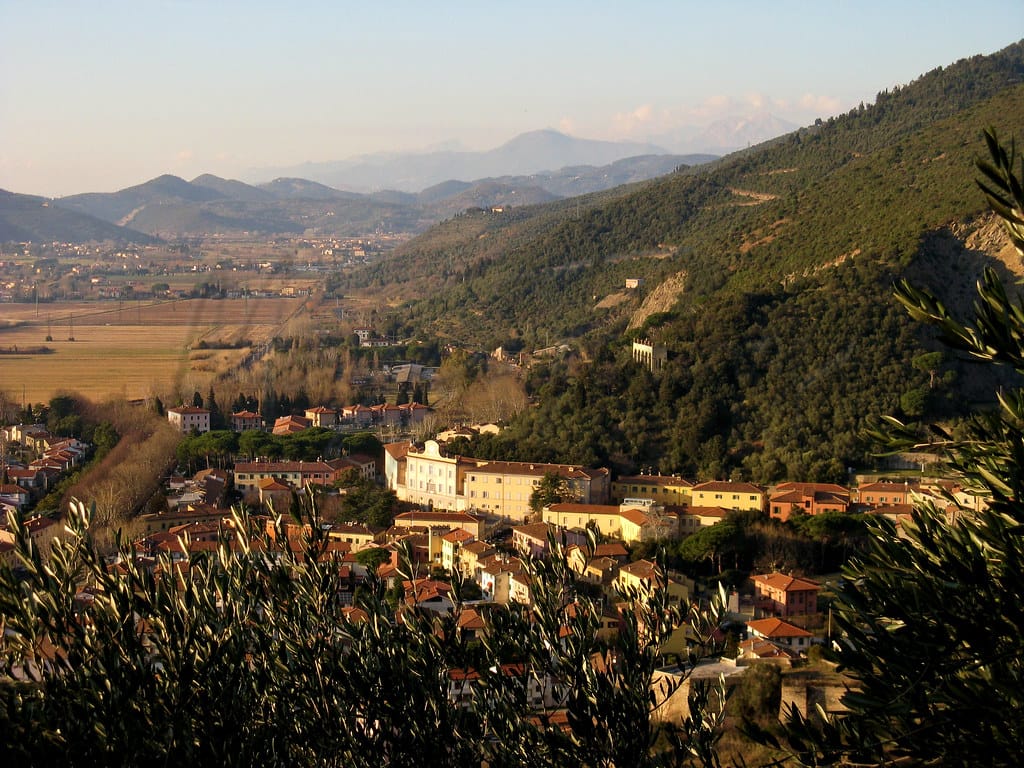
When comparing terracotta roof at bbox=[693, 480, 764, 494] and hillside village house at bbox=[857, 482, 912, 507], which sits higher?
terracotta roof at bbox=[693, 480, 764, 494]

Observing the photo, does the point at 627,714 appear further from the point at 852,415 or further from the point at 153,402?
the point at 153,402

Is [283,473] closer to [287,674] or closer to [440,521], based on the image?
[440,521]

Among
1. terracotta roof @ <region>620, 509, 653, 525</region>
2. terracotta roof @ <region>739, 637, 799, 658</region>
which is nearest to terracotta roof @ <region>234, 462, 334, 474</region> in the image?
terracotta roof @ <region>620, 509, 653, 525</region>

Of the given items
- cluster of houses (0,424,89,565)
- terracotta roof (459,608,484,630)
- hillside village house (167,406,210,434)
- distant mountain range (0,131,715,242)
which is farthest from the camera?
distant mountain range (0,131,715,242)

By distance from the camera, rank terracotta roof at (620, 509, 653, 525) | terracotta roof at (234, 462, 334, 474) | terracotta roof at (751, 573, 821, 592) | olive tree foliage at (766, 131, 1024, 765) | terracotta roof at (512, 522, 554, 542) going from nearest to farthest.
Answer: olive tree foliage at (766, 131, 1024, 765), terracotta roof at (751, 573, 821, 592), terracotta roof at (512, 522, 554, 542), terracotta roof at (620, 509, 653, 525), terracotta roof at (234, 462, 334, 474)

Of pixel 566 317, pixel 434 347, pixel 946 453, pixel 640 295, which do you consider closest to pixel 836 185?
pixel 640 295

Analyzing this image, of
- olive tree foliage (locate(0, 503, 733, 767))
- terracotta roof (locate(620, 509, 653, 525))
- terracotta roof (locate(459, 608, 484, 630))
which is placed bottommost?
terracotta roof (locate(620, 509, 653, 525))

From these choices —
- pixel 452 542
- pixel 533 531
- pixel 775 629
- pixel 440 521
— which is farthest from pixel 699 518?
pixel 775 629

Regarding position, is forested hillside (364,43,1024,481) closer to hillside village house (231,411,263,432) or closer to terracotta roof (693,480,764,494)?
terracotta roof (693,480,764,494)
